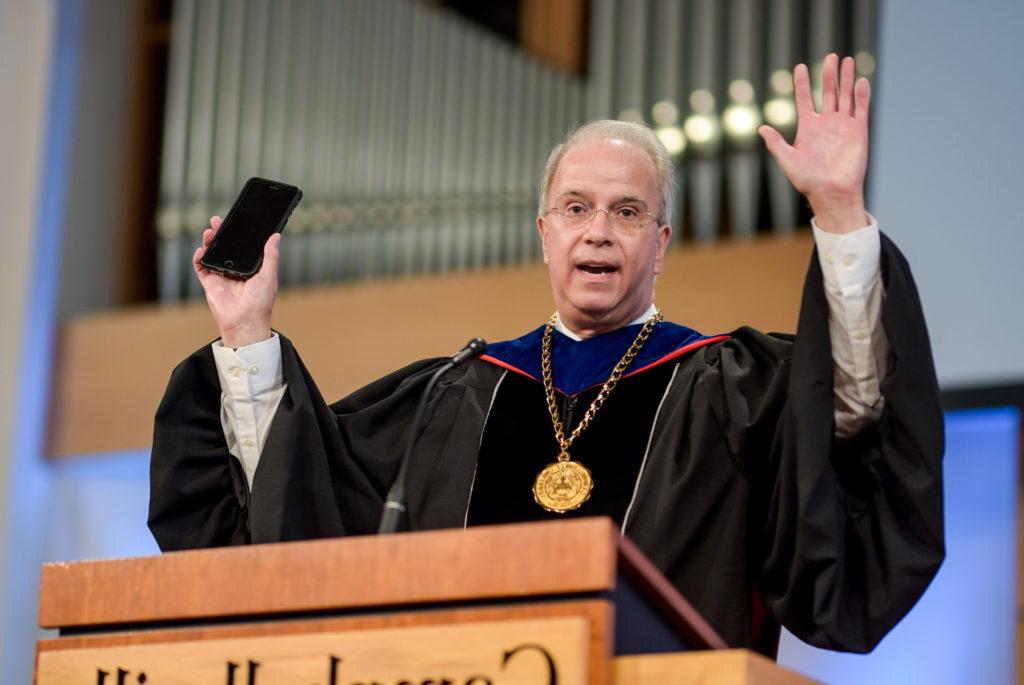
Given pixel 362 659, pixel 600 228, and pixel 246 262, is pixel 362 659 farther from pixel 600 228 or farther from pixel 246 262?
pixel 600 228

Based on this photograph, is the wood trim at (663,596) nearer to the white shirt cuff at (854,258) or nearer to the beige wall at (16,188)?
the white shirt cuff at (854,258)

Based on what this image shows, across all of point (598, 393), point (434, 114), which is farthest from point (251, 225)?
A: point (434, 114)

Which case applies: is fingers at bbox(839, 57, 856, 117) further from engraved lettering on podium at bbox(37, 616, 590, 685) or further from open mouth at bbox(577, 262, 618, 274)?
engraved lettering on podium at bbox(37, 616, 590, 685)

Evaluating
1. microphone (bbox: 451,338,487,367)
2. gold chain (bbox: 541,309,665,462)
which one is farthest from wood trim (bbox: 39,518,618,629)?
gold chain (bbox: 541,309,665,462)

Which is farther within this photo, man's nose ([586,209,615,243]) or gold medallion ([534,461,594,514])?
man's nose ([586,209,615,243])

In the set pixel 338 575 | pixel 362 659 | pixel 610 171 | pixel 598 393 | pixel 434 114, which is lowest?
pixel 362 659

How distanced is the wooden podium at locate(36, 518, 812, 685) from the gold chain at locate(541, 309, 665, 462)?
3.70 ft

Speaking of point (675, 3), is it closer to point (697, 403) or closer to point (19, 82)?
point (19, 82)

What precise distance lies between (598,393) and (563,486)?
292mm

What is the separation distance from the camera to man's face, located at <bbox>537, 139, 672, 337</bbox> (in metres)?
3.48

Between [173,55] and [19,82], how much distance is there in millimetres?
725

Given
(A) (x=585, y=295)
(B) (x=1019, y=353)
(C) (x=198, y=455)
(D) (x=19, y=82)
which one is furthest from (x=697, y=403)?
(D) (x=19, y=82)

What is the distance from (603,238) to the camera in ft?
11.3

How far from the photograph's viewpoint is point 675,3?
22.5ft
